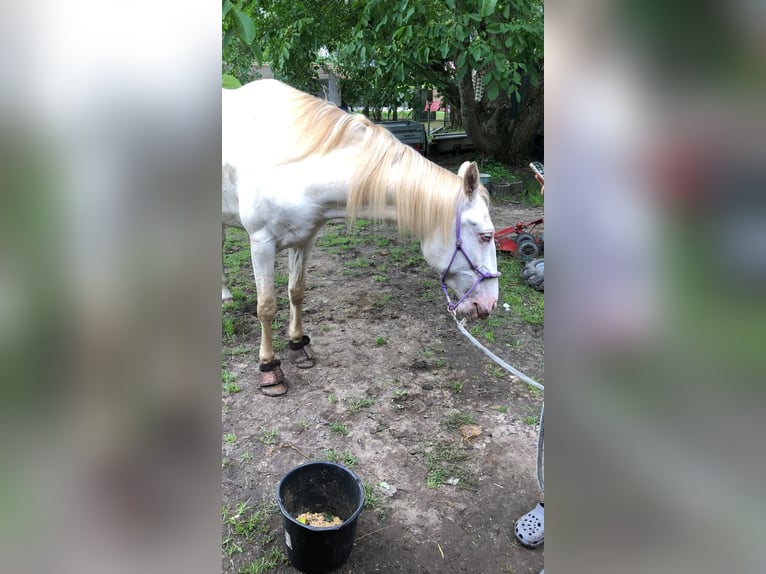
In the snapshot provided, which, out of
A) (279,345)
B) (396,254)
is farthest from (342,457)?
(396,254)

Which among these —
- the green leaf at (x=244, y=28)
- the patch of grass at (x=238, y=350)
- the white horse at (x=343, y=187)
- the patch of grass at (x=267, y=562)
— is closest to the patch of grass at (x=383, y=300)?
the patch of grass at (x=238, y=350)

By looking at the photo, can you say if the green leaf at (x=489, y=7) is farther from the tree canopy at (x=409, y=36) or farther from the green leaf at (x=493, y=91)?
the green leaf at (x=493, y=91)

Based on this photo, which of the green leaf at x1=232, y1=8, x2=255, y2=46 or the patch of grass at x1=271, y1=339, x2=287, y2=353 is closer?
Result: the green leaf at x1=232, y1=8, x2=255, y2=46

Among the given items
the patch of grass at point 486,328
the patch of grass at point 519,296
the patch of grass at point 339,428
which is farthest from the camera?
the patch of grass at point 519,296

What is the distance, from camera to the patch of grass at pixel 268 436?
122 inches

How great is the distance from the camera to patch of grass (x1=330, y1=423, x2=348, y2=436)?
320 cm

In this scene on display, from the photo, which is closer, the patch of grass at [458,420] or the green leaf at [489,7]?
the green leaf at [489,7]

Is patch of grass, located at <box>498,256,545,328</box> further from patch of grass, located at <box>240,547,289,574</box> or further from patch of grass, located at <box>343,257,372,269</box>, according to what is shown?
patch of grass, located at <box>240,547,289,574</box>

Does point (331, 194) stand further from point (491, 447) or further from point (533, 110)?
point (533, 110)

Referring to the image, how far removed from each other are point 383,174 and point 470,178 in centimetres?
54

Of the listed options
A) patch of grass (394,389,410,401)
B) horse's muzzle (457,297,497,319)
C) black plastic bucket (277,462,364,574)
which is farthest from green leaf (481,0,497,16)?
patch of grass (394,389,410,401)
